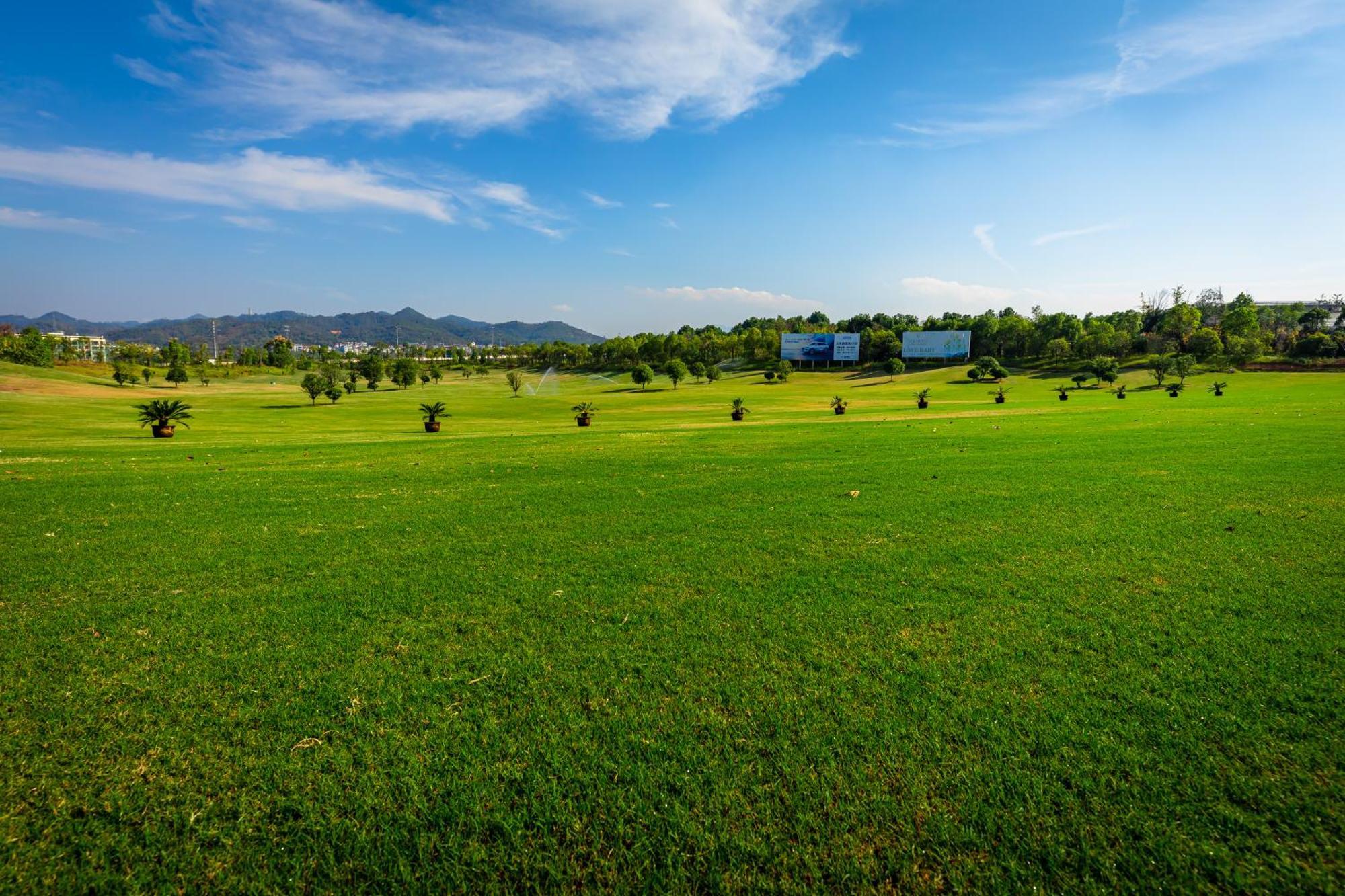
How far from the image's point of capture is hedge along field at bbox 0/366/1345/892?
3365 mm

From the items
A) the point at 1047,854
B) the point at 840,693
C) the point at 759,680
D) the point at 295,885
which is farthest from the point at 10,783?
the point at 1047,854

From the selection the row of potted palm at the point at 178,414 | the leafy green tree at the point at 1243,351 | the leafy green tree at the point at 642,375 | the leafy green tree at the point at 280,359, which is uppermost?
the leafy green tree at the point at 280,359

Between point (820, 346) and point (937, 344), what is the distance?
→ 27.4m

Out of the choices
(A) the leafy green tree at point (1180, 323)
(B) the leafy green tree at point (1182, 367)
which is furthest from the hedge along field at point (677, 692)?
(A) the leafy green tree at point (1180, 323)

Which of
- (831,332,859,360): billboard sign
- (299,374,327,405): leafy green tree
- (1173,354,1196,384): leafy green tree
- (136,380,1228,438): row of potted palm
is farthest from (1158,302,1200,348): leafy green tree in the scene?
(299,374,327,405): leafy green tree

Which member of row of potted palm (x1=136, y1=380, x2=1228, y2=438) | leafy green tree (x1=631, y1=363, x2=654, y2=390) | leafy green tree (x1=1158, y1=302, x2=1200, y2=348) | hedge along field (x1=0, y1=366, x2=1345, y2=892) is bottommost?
hedge along field (x1=0, y1=366, x2=1345, y2=892)

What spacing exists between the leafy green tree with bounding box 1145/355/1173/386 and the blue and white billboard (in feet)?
194

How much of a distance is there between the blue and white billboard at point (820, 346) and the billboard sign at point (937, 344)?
480 inches

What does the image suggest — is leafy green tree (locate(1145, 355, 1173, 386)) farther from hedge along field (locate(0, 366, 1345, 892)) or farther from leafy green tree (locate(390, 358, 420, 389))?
leafy green tree (locate(390, 358, 420, 389))

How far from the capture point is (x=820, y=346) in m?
146

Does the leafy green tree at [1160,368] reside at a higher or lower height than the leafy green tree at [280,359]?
lower

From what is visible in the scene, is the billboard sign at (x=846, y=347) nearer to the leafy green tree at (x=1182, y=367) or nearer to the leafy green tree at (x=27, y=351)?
the leafy green tree at (x=1182, y=367)

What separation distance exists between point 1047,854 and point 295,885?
4372 millimetres

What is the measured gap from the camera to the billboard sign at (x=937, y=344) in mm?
133212
